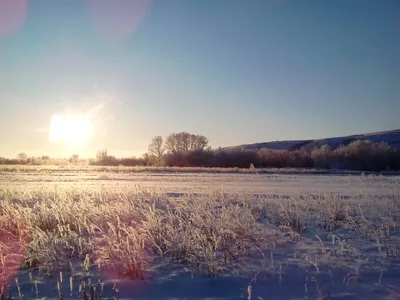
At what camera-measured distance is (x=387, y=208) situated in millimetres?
10688

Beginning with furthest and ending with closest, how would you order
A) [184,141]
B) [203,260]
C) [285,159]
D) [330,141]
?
[330,141], [184,141], [285,159], [203,260]

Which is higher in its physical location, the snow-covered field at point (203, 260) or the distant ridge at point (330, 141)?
the distant ridge at point (330, 141)

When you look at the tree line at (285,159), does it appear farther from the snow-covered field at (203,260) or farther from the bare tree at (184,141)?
the snow-covered field at (203,260)

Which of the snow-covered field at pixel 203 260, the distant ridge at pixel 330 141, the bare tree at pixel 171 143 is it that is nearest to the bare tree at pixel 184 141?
the bare tree at pixel 171 143

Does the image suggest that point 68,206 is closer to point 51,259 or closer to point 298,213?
point 51,259

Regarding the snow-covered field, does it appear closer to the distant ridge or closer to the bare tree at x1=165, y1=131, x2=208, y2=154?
the bare tree at x1=165, y1=131, x2=208, y2=154

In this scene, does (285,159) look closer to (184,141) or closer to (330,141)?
(184,141)

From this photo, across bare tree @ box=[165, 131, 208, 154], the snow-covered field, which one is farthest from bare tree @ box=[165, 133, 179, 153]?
the snow-covered field

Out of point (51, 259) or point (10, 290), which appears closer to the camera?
point (10, 290)

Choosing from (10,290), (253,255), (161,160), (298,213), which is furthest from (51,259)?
(161,160)

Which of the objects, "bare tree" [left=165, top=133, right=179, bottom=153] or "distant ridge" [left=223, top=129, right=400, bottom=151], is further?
Result: "distant ridge" [left=223, top=129, right=400, bottom=151]

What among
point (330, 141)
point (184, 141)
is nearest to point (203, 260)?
point (184, 141)

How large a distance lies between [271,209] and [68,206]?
4.94m

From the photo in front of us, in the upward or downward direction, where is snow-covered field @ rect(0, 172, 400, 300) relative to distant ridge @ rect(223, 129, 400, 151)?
downward
